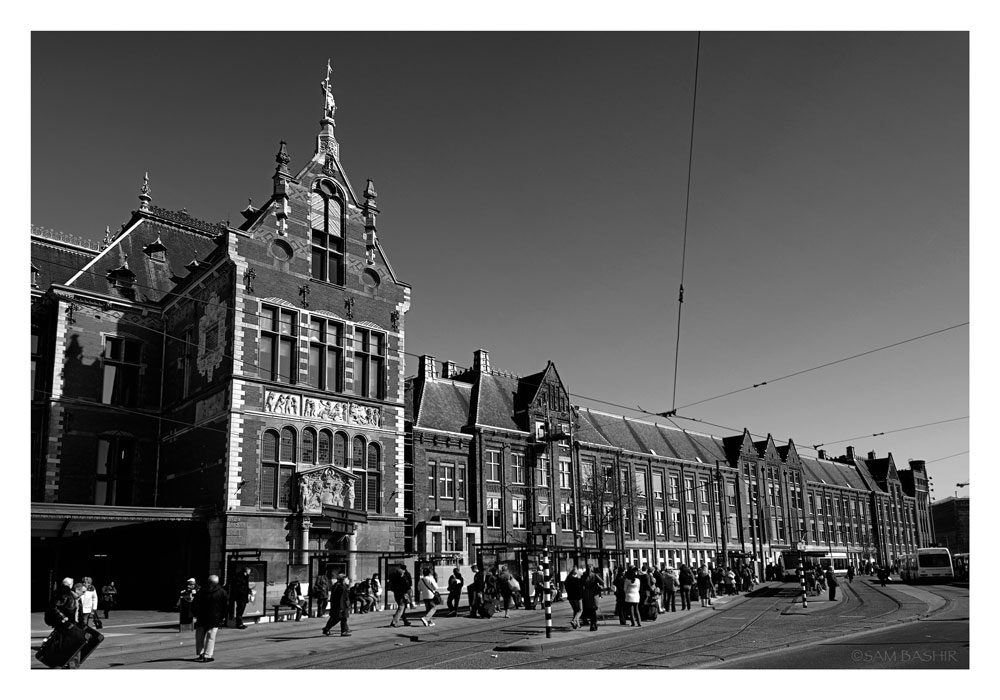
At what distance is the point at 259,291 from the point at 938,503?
418 ft

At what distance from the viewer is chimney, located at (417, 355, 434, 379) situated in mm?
53438

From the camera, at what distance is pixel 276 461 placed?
32.6m

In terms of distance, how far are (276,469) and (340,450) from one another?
10.2 feet

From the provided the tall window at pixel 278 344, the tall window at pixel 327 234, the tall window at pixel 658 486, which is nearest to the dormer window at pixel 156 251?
the tall window at pixel 327 234

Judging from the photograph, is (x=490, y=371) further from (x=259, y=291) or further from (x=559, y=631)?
(x=559, y=631)

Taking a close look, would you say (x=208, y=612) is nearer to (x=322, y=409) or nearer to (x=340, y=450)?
(x=322, y=409)

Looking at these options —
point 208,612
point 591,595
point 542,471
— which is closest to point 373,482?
point 591,595

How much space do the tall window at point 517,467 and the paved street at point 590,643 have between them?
83.1 ft

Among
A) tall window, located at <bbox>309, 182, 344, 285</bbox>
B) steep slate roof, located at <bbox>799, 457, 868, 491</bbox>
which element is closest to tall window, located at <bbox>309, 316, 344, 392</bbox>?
tall window, located at <bbox>309, 182, 344, 285</bbox>

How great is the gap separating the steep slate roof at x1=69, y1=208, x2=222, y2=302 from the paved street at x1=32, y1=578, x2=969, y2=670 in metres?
17.2

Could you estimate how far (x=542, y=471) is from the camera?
56750 millimetres

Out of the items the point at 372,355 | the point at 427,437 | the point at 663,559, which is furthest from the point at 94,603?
the point at 663,559

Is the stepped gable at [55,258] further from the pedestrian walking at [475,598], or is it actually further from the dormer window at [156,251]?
the pedestrian walking at [475,598]

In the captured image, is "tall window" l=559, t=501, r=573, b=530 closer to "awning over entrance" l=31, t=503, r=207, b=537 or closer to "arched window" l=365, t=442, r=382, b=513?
"arched window" l=365, t=442, r=382, b=513
